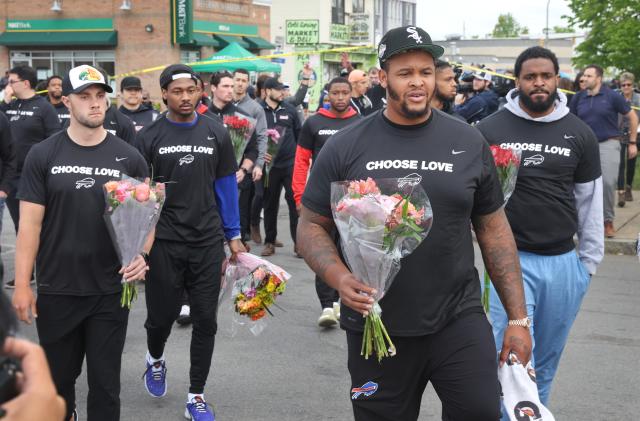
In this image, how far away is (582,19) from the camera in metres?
35.2

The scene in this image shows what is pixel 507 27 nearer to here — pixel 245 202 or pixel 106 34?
pixel 106 34

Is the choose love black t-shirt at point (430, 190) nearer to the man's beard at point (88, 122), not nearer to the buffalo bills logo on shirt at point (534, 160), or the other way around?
the buffalo bills logo on shirt at point (534, 160)

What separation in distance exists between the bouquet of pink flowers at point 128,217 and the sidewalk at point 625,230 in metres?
8.35

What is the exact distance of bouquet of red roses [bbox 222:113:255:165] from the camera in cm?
1002

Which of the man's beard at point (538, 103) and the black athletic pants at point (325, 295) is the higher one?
the man's beard at point (538, 103)

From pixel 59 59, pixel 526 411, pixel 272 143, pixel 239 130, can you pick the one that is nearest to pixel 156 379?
pixel 526 411

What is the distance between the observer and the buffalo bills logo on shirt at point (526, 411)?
151 inches

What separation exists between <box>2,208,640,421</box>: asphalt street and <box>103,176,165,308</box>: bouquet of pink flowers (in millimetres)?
1298

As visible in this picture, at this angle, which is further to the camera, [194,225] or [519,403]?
[194,225]

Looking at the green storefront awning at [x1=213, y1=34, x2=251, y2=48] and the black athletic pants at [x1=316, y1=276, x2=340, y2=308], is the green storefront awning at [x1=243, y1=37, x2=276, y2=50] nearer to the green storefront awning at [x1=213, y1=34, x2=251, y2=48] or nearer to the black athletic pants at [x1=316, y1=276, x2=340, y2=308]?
the green storefront awning at [x1=213, y1=34, x2=251, y2=48]

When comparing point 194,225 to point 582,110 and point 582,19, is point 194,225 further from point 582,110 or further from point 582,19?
point 582,19

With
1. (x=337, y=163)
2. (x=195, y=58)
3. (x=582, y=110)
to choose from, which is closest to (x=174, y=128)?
(x=337, y=163)

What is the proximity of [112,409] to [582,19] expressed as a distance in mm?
33273

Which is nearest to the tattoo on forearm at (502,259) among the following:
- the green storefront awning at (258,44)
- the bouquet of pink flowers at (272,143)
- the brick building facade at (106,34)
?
the bouquet of pink flowers at (272,143)
